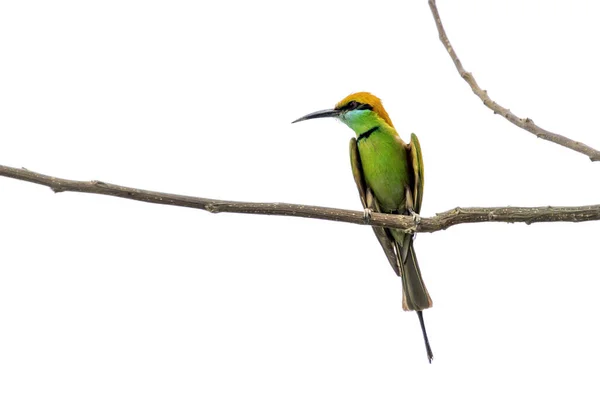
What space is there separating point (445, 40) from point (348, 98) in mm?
826

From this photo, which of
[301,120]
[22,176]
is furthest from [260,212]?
[301,120]

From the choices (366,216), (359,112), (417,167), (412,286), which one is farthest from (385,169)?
(366,216)

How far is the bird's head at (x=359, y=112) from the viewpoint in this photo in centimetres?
240

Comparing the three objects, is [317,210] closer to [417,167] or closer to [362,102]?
[417,167]

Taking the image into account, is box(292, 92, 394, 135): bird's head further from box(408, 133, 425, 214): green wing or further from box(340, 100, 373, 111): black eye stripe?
box(408, 133, 425, 214): green wing

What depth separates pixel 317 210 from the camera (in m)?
1.57

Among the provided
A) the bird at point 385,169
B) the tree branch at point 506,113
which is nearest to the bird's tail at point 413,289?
the bird at point 385,169

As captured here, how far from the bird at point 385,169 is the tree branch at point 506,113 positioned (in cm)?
66

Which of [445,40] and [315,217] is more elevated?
[445,40]

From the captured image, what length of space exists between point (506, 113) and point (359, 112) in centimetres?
87

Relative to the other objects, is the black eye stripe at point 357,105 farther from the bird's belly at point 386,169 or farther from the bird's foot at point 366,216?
the bird's foot at point 366,216

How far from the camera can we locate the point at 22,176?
55.1 inches

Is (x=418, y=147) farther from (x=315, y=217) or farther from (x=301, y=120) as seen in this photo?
(x=315, y=217)

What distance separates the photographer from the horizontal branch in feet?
4.68
